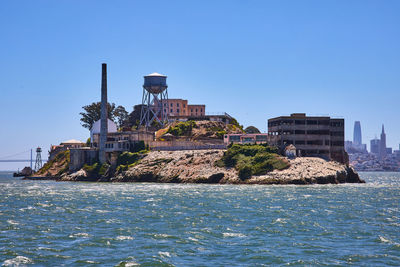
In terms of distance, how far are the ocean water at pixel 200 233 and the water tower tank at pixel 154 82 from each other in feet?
300

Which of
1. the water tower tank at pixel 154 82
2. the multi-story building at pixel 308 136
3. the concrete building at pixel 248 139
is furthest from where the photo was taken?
the water tower tank at pixel 154 82

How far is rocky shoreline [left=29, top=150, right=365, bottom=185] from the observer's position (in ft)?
318

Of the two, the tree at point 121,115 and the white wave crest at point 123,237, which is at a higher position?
the tree at point 121,115

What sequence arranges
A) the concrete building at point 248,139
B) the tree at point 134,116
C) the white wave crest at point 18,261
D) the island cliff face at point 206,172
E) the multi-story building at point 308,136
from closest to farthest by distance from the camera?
the white wave crest at point 18,261
the island cliff face at point 206,172
the multi-story building at point 308,136
the concrete building at point 248,139
the tree at point 134,116

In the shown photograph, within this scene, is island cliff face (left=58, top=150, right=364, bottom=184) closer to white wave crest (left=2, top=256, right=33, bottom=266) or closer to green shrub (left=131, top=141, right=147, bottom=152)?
green shrub (left=131, top=141, right=147, bottom=152)

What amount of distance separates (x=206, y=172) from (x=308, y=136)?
26.8 meters

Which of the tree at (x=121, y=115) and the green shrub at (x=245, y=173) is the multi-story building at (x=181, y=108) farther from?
the green shrub at (x=245, y=173)

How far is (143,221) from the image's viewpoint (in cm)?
4259

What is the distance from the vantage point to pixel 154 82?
14725cm

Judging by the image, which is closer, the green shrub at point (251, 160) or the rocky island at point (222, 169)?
the rocky island at point (222, 169)

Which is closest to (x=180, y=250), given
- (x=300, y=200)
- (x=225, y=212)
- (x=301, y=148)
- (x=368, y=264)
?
(x=368, y=264)

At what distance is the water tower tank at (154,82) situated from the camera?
147 m

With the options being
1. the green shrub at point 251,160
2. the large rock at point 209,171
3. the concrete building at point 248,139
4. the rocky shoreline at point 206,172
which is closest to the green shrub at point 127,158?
the rocky shoreline at point 206,172

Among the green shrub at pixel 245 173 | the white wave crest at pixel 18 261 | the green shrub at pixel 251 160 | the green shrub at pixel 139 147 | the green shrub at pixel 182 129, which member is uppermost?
the green shrub at pixel 182 129
